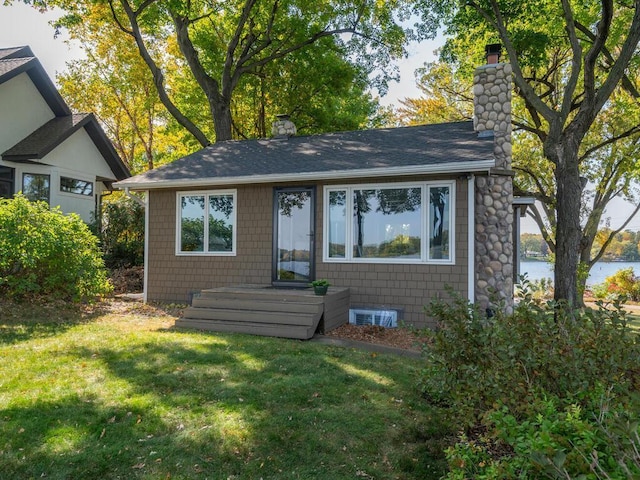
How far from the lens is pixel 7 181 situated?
12.2m

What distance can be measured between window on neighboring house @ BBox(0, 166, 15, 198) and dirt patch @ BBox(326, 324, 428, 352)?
10.6 meters

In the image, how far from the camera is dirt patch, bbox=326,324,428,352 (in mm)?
6551

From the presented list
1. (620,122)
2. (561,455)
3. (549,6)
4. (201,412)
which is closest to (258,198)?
(201,412)

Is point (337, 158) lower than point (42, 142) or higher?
lower

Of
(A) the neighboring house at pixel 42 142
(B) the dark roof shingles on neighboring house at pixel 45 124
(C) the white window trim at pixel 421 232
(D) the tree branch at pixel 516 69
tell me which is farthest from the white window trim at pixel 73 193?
(D) the tree branch at pixel 516 69

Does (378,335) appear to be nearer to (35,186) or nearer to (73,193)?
(35,186)

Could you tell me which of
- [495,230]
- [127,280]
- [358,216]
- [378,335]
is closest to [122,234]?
[127,280]

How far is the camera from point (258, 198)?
873 centimetres

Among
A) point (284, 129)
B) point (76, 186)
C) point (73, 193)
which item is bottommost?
point (73, 193)

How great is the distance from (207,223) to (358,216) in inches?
130

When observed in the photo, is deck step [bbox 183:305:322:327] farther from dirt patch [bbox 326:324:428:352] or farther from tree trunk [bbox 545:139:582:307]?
tree trunk [bbox 545:139:582:307]

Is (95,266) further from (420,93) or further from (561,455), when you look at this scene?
(420,93)

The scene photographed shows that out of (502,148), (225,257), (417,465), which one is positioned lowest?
(417,465)

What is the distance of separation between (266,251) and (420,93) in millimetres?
13425
